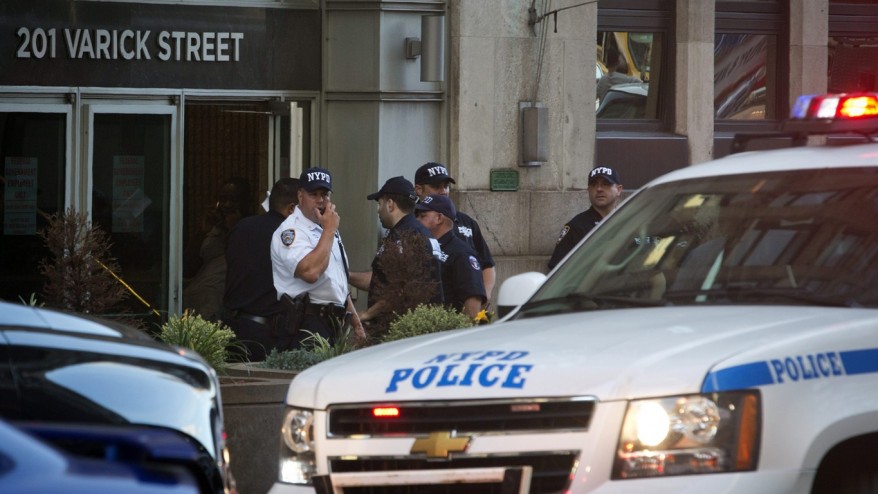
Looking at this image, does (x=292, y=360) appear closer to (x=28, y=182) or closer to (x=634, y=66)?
(x=28, y=182)

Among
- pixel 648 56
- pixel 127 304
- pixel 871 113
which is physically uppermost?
pixel 648 56

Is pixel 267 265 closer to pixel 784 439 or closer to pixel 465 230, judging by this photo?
pixel 465 230

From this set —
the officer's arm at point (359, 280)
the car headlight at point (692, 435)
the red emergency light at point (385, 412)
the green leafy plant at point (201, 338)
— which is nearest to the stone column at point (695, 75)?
the officer's arm at point (359, 280)

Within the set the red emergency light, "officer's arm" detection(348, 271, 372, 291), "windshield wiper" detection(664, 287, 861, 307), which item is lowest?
the red emergency light

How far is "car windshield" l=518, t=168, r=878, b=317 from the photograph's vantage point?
5418mm

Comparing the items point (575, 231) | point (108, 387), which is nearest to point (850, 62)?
point (575, 231)

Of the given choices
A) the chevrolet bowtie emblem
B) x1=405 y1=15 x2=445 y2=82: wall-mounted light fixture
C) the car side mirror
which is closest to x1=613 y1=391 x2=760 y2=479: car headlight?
the chevrolet bowtie emblem

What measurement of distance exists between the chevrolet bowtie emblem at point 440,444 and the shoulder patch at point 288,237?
5127mm

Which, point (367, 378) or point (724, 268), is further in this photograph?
point (724, 268)

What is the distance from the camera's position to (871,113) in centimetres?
614

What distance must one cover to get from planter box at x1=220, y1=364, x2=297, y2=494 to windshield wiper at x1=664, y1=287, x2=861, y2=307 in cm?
308

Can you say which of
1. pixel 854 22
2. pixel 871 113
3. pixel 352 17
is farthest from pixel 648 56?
pixel 871 113

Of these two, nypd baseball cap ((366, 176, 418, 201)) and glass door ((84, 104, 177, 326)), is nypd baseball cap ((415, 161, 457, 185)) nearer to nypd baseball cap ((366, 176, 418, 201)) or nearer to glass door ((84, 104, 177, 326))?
nypd baseball cap ((366, 176, 418, 201))

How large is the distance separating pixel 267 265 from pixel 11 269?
520 cm
